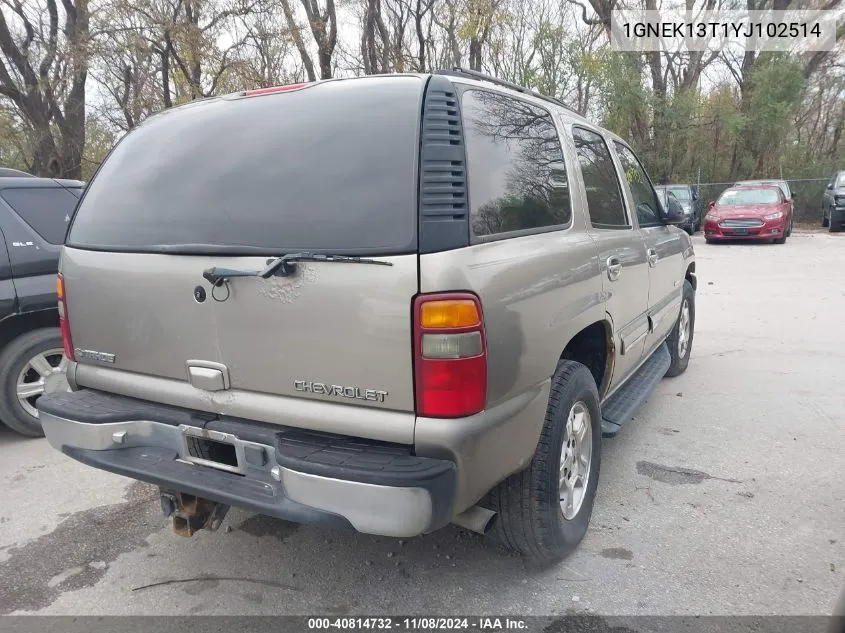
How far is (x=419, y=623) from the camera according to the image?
243 centimetres

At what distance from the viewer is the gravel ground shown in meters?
2.55

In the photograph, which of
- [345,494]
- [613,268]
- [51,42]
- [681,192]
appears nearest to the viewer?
[345,494]

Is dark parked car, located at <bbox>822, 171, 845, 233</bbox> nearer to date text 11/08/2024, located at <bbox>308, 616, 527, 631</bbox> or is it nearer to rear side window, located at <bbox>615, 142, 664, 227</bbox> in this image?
rear side window, located at <bbox>615, 142, 664, 227</bbox>

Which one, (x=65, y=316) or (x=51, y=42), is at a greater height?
(x=51, y=42)

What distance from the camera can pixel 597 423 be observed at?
3018 mm

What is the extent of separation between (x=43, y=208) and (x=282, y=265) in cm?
341

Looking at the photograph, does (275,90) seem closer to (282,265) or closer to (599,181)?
(282,265)

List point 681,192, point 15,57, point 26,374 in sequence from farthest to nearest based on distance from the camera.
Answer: point 681,192, point 15,57, point 26,374

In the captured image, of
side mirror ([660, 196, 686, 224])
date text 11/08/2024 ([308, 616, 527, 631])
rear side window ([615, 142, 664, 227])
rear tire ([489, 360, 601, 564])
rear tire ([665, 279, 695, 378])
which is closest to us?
date text 11/08/2024 ([308, 616, 527, 631])

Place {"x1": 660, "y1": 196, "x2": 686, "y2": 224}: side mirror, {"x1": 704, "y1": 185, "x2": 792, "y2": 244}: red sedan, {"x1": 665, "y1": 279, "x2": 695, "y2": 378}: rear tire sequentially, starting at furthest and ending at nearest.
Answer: {"x1": 704, "y1": 185, "x2": 792, "y2": 244}: red sedan
{"x1": 665, "y1": 279, "x2": 695, "y2": 378}: rear tire
{"x1": 660, "y1": 196, "x2": 686, "y2": 224}: side mirror

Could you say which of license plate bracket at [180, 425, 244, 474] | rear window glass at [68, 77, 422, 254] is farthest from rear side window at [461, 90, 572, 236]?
license plate bracket at [180, 425, 244, 474]

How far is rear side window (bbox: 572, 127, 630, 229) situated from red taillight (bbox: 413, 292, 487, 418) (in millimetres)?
1380

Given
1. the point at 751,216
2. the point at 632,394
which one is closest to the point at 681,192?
the point at 751,216

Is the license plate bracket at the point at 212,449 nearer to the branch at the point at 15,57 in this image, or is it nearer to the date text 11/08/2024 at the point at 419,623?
the date text 11/08/2024 at the point at 419,623
